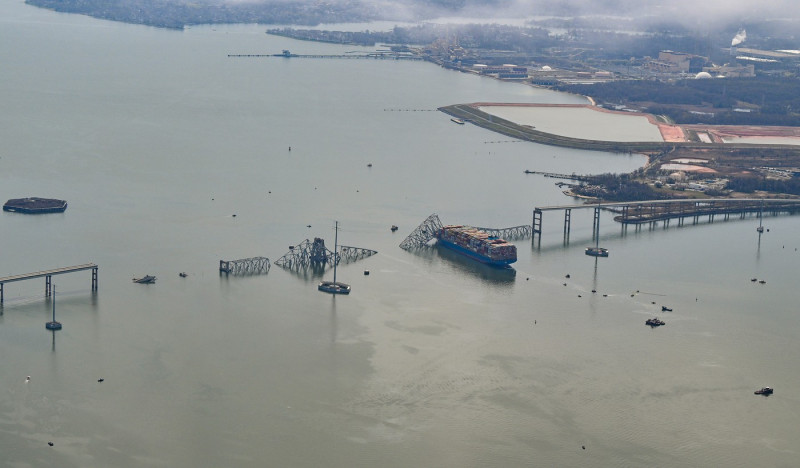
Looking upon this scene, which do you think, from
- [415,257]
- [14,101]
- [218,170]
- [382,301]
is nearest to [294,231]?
[415,257]

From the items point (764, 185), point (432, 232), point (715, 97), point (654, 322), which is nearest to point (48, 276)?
point (432, 232)

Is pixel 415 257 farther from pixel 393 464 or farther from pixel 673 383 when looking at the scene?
pixel 393 464

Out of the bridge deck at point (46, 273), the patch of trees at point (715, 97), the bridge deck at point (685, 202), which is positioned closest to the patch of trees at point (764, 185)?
the bridge deck at point (685, 202)

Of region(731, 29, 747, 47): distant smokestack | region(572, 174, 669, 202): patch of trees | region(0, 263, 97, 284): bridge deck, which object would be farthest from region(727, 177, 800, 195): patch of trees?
region(731, 29, 747, 47): distant smokestack

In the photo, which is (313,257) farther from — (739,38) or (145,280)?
(739,38)

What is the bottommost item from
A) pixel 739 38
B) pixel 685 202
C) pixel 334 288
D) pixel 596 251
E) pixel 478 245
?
pixel 334 288

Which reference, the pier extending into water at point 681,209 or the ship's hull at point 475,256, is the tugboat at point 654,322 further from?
the pier extending into water at point 681,209

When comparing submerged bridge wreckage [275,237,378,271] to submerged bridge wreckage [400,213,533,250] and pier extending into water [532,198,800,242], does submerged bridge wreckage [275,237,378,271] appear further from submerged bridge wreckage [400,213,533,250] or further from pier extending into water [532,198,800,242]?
pier extending into water [532,198,800,242]
